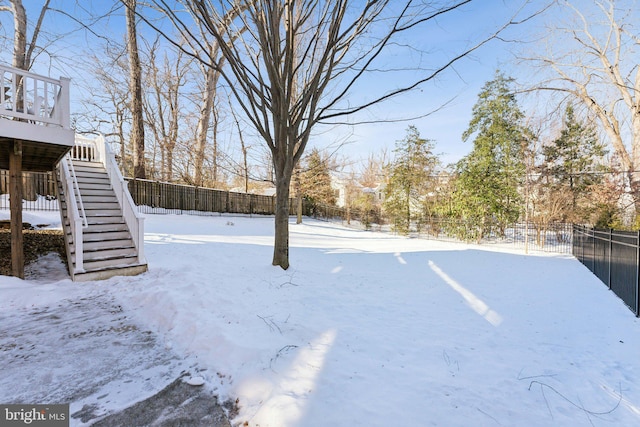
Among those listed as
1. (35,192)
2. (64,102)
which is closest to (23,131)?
(64,102)

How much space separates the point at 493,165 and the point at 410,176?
13.7 feet

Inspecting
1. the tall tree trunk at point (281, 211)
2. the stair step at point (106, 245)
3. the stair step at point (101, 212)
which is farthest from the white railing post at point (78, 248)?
the tall tree trunk at point (281, 211)

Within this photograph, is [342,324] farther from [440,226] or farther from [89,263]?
[440,226]

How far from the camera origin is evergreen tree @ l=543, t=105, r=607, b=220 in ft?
51.0

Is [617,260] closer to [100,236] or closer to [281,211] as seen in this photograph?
[281,211]

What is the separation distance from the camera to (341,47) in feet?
19.1

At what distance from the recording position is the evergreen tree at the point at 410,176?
54.2 feet

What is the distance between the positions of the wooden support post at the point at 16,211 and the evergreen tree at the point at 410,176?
1534 centimetres

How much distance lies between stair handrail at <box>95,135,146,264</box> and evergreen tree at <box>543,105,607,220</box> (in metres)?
18.9

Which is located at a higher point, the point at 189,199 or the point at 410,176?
the point at 410,176

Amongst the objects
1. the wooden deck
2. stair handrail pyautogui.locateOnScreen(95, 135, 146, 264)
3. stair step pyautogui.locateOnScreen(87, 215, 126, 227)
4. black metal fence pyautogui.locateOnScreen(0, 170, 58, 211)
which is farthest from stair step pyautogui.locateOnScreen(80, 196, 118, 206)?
black metal fence pyautogui.locateOnScreen(0, 170, 58, 211)

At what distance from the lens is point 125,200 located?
6.62 m

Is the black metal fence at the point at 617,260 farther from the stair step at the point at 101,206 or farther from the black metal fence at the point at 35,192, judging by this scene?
the black metal fence at the point at 35,192

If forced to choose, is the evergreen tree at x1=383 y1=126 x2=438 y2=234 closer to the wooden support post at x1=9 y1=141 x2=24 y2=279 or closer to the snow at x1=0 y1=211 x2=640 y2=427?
the snow at x1=0 y1=211 x2=640 y2=427
